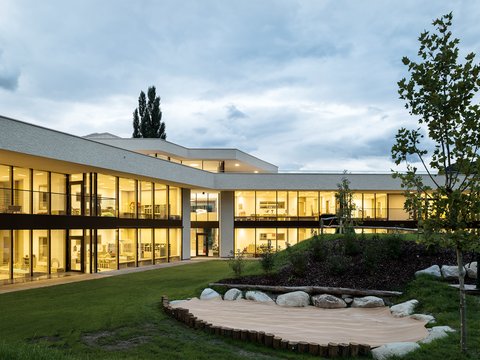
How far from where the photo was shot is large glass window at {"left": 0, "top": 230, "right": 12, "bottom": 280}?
18781 millimetres

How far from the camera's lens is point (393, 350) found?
23.6 ft

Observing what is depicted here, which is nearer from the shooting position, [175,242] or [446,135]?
[446,135]

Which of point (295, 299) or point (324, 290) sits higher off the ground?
point (324, 290)

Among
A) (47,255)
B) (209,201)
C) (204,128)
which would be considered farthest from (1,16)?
(204,128)

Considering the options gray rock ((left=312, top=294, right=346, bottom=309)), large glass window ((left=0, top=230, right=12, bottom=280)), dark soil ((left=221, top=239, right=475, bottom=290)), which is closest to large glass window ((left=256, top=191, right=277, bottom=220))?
dark soil ((left=221, top=239, right=475, bottom=290))

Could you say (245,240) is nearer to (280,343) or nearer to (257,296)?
(257,296)

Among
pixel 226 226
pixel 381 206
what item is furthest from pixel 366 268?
pixel 381 206

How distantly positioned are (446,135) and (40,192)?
60.7 feet

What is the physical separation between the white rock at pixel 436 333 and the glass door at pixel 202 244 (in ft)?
94.5

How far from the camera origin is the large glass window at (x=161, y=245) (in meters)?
28.3

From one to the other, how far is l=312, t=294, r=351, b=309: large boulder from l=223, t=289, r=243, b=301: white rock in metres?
2.18

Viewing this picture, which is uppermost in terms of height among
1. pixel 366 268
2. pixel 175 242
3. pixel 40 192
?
pixel 40 192

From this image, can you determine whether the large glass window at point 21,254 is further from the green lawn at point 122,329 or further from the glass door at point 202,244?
the glass door at point 202,244

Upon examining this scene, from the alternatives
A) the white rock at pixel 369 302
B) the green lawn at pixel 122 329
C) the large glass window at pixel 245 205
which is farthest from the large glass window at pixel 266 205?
the white rock at pixel 369 302
